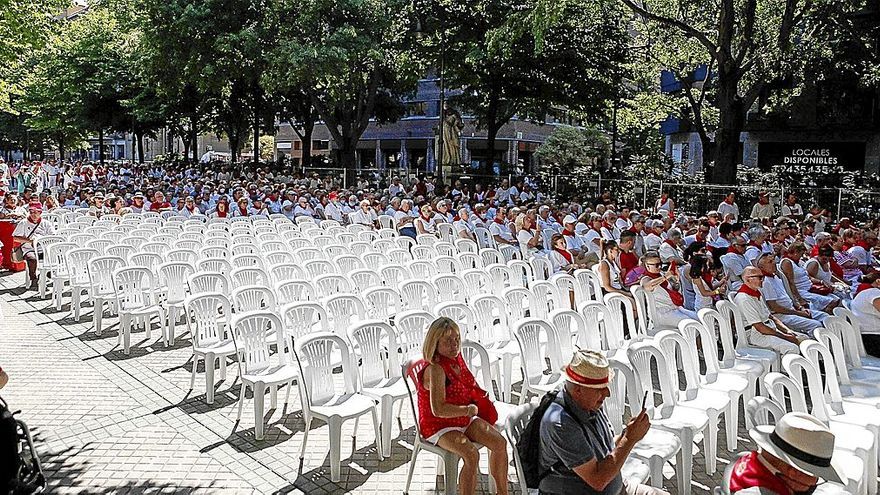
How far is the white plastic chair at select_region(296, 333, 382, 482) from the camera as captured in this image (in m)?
5.22

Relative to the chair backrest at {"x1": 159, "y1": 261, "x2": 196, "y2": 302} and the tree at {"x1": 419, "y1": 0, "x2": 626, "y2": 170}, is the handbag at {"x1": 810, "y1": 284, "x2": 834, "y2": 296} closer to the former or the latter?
the chair backrest at {"x1": 159, "y1": 261, "x2": 196, "y2": 302}

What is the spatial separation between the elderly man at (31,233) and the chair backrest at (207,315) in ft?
20.0

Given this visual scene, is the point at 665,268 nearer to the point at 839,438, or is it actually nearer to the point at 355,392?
the point at 839,438

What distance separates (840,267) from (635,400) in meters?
7.71

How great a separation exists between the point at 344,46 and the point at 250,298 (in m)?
18.6

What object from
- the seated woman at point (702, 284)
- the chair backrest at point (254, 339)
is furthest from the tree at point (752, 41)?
the chair backrest at point (254, 339)

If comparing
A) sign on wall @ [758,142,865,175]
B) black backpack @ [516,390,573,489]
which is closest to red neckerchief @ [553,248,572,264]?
black backpack @ [516,390,573,489]

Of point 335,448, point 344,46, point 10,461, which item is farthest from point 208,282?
point 344,46

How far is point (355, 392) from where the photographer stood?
561cm

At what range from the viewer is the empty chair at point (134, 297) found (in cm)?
820

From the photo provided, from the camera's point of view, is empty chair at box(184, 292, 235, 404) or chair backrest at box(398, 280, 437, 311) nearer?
empty chair at box(184, 292, 235, 404)

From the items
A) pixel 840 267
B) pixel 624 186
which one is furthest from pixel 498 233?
pixel 624 186

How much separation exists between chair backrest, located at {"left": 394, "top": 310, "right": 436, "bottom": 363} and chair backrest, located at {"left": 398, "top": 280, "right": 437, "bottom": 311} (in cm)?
Result: 151

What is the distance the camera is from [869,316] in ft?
A: 23.7
